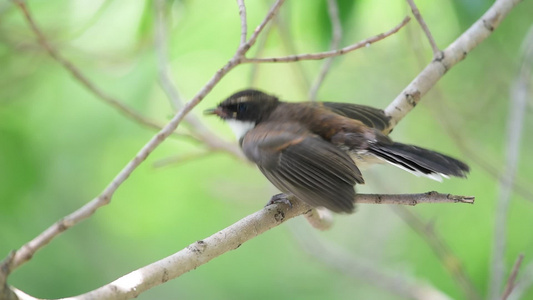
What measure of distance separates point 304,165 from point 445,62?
784 mm

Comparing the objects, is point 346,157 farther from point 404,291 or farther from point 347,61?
point 347,61

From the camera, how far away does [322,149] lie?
237 cm

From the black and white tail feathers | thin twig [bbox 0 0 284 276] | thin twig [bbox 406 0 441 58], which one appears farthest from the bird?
thin twig [bbox 0 0 284 276]

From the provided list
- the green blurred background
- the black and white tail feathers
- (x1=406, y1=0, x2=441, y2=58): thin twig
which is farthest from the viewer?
the green blurred background

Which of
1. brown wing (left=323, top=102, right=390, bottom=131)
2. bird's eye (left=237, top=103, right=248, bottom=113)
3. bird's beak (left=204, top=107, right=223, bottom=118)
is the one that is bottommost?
brown wing (left=323, top=102, right=390, bottom=131)

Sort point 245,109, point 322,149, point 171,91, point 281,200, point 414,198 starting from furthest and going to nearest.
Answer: point 171,91 → point 245,109 → point 322,149 → point 281,200 → point 414,198

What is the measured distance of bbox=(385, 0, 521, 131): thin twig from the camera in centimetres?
253

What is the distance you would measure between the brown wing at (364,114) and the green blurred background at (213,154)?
2.48 feet

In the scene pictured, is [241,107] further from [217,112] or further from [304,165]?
[304,165]

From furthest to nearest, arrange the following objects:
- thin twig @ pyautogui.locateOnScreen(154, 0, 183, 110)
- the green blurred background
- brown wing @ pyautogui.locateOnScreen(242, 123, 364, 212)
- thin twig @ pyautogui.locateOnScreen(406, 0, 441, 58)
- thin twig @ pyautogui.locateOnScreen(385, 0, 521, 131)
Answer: the green blurred background, thin twig @ pyautogui.locateOnScreen(154, 0, 183, 110), thin twig @ pyautogui.locateOnScreen(385, 0, 521, 131), thin twig @ pyautogui.locateOnScreen(406, 0, 441, 58), brown wing @ pyautogui.locateOnScreen(242, 123, 364, 212)

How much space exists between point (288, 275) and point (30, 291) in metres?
2.19

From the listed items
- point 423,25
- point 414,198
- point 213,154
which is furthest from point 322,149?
point 213,154

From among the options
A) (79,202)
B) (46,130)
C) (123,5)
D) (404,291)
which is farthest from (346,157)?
(79,202)

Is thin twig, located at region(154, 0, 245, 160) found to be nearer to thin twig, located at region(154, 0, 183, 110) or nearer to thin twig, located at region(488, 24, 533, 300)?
thin twig, located at region(154, 0, 183, 110)
